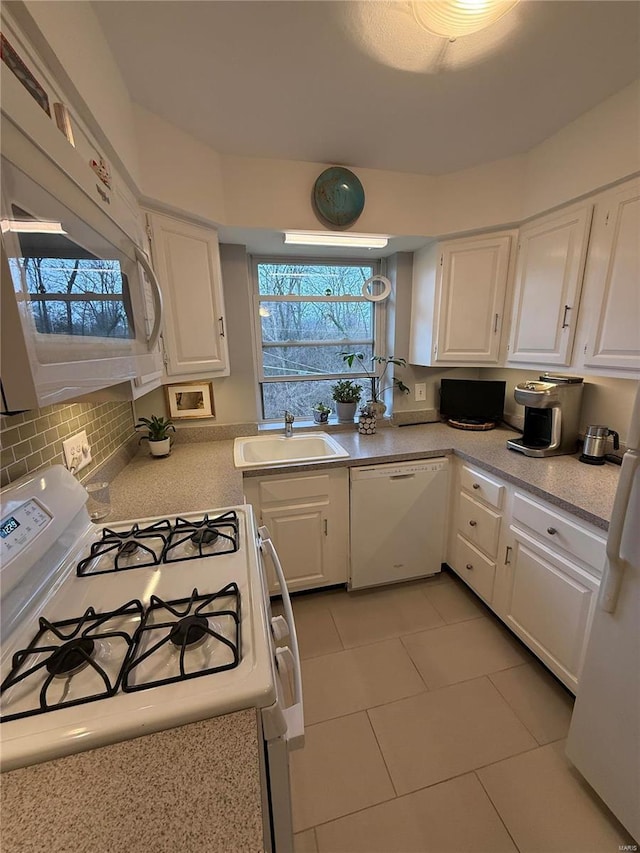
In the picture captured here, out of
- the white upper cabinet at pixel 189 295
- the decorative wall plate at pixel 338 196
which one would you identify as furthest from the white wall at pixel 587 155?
the white upper cabinet at pixel 189 295

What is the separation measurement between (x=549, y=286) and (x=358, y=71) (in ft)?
4.13

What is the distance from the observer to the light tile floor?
3.50 ft

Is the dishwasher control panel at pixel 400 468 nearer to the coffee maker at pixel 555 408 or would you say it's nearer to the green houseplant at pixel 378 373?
the coffee maker at pixel 555 408

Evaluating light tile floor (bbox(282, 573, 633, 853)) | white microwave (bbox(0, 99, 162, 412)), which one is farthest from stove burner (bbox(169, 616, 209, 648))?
light tile floor (bbox(282, 573, 633, 853))

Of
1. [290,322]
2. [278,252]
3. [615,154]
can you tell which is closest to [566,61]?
[615,154]

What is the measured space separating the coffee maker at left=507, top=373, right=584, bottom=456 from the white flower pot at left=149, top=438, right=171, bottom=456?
189 cm

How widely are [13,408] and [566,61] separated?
193 centimetres

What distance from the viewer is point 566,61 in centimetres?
118

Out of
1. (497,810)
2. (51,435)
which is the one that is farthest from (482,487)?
(51,435)

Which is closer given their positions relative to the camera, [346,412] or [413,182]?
[413,182]

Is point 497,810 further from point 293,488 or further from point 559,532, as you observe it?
point 293,488

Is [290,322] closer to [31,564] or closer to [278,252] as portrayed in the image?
[278,252]

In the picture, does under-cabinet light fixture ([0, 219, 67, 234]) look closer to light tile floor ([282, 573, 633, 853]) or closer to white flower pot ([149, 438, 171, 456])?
white flower pot ([149, 438, 171, 456])

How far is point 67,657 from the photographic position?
614 mm
